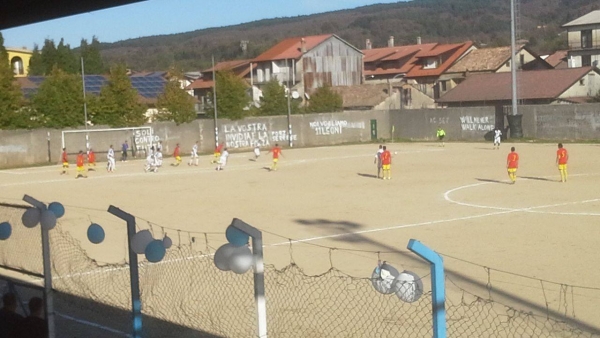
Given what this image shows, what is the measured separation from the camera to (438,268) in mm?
5312

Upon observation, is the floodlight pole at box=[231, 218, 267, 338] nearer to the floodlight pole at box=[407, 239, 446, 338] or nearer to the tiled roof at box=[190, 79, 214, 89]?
the floodlight pole at box=[407, 239, 446, 338]

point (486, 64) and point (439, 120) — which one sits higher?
point (486, 64)

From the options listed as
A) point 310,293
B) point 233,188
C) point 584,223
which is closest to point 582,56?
point 233,188

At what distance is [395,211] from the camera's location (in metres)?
23.4

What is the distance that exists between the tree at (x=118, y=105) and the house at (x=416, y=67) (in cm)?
3177

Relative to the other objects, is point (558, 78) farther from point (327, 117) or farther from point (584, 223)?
point (584, 223)

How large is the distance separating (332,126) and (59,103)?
19594mm

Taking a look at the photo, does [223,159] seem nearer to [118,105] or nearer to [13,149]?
[13,149]

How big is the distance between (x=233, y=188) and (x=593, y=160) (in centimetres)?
1709

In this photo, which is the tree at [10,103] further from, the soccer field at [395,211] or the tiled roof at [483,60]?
the tiled roof at [483,60]

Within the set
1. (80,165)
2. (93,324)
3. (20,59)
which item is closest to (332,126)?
(80,165)

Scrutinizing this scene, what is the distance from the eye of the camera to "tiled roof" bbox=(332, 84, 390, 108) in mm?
78438

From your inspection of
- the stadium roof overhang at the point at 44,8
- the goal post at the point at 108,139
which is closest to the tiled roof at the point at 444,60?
the goal post at the point at 108,139

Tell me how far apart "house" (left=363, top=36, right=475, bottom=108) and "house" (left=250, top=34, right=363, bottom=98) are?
637 centimetres
